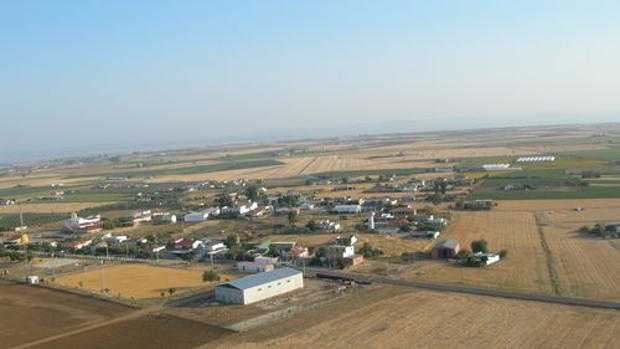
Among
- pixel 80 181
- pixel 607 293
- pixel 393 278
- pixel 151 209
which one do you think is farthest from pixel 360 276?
pixel 80 181

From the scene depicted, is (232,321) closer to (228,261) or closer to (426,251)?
(228,261)

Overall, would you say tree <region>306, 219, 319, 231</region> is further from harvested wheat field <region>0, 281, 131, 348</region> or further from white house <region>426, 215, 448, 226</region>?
harvested wheat field <region>0, 281, 131, 348</region>

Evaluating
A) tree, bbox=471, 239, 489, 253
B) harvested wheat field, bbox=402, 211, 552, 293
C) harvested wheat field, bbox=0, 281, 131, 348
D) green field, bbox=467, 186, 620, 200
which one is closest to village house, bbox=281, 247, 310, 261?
harvested wheat field, bbox=402, 211, 552, 293

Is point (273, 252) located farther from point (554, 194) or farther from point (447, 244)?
point (554, 194)

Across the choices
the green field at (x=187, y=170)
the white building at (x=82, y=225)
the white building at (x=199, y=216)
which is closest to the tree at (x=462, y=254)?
the white building at (x=199, y=216)

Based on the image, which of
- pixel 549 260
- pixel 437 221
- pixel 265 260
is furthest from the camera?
pixel 437 221

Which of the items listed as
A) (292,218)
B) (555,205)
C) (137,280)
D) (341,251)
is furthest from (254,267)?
(555,205)
